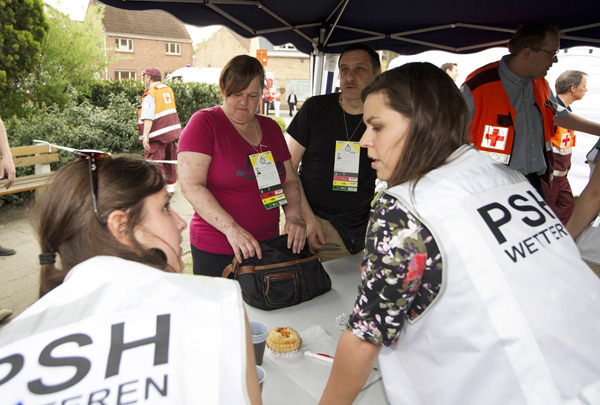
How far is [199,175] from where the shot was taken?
80.3 inches

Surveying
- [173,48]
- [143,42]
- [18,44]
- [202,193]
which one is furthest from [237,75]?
[173,48]

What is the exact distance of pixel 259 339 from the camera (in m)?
1.24

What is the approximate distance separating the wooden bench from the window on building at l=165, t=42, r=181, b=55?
3638 cm

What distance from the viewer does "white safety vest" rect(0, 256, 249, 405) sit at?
648mm

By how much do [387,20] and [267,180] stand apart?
2028 millimetres

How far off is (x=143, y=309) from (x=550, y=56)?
9.34 ft

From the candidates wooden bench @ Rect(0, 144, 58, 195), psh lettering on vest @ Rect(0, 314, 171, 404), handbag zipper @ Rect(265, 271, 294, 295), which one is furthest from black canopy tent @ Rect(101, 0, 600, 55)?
wooden bench @ Rect(0, 144, 58, 195)

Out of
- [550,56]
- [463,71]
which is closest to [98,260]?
[550,56]

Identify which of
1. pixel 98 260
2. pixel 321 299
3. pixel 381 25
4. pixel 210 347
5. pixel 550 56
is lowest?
pixel 321 299

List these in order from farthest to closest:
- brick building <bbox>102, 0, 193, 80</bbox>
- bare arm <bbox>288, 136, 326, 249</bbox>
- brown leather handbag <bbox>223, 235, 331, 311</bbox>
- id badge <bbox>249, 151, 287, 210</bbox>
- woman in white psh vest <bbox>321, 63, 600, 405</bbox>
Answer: brick building <bbox>102, 0, 193, 80</bbox>
bare arm <bbox>288, 136, 326, 249</bbox>
id badge <bbox>249, 151, 287, 210</bbox>
brown leather handbag <bbox>223, 235, 331, 311</bbox>
woman in white psh vest <bbox>321, 63, 600, 405</bbox>

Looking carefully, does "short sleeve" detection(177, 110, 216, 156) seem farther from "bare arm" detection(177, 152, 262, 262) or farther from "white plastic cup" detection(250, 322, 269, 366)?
"white plastic cup" detection(250, 322, 269, 366)

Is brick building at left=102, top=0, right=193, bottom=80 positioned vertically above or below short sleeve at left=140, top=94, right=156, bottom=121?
above

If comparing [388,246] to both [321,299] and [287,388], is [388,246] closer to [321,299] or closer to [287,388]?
[287,388]

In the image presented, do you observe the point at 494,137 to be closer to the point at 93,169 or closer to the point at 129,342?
the point at 93,169
